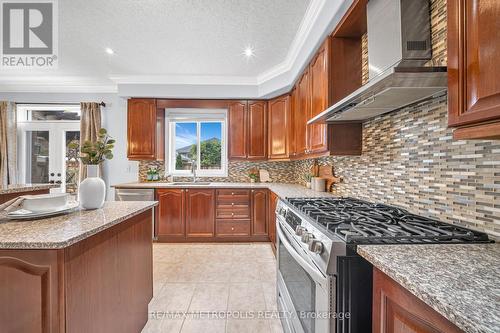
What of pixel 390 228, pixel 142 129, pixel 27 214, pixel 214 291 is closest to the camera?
pixel 390 228

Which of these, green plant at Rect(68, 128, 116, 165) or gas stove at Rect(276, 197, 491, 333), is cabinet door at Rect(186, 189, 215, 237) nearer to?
green plant at Rect(68, 128, 116, 165)

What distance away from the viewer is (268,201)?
3.66 m

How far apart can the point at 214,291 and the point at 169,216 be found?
173 cm

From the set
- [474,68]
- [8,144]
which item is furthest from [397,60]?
[8,144]

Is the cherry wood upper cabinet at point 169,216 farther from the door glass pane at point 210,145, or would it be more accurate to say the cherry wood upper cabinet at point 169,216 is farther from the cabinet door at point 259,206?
the cabinet door at point 259,206

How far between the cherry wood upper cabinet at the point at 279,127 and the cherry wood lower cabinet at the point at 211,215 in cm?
70

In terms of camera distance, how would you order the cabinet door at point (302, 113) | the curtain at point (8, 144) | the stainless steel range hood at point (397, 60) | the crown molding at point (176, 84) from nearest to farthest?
the stainless steel range hood at point (397, 60), the cabinet door at point (302, 113), the crown molding at point (176, 84), the curtain at point (8, 144)

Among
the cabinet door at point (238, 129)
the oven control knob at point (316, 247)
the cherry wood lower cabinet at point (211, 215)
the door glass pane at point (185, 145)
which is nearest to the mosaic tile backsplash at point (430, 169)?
the oven control knob at point (316, 247)

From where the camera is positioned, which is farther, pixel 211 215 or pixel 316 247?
pixel 211 215

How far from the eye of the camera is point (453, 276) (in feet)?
2.12

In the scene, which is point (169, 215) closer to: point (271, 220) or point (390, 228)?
point (271, 220)

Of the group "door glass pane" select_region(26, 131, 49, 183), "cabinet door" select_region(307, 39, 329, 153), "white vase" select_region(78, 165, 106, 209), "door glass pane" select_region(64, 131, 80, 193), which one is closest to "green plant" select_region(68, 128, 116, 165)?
"white vase" select_region(78, 165, 106, 209)

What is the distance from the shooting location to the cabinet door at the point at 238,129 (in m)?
4.09

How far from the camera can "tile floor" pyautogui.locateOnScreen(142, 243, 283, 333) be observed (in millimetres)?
1858
